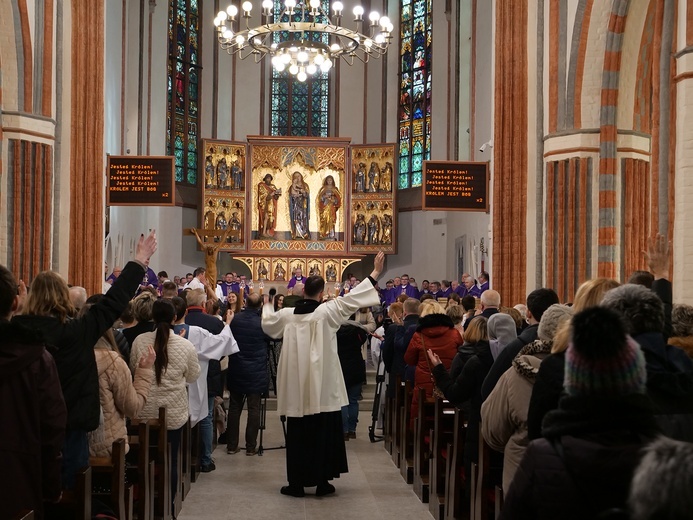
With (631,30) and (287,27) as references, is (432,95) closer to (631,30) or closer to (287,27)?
(287,27)

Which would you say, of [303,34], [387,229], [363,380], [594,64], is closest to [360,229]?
[387,229]

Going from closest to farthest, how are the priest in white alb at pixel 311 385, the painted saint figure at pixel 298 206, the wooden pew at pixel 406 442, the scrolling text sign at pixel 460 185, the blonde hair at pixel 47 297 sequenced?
the blonde hair at pixel 47 297 < the priest in white alb at pixel 311 385 < the wooden pew at pixel 406 442 < the scrolling text sign at pixel 460 185 < the painted saint figure at pixel 298 206

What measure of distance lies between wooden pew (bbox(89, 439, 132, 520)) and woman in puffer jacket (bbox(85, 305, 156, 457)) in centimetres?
10

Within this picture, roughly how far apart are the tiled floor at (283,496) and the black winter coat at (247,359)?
2.51 ft

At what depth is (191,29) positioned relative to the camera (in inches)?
1134

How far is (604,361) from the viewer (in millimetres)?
2439

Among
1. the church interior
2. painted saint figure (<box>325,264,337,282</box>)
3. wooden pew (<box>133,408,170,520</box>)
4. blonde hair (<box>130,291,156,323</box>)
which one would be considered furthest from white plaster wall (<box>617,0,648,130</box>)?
painted saint figure (<box>325,264,337,282</box>)

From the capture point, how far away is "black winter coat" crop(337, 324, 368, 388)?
10836mm

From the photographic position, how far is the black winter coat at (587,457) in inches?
94.2

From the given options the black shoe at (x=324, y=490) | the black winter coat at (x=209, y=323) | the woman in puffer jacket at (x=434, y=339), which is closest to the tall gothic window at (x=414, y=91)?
the black winter coat at (x=209, y=323)

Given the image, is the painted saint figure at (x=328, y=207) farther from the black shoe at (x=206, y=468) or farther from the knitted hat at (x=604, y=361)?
the knitted hat at (x=604, y=361)

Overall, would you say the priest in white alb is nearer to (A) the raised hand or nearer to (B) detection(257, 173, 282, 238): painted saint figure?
(A) the raised hand

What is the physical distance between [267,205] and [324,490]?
61.8 ft

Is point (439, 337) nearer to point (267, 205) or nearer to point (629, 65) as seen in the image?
point (629, 65)
